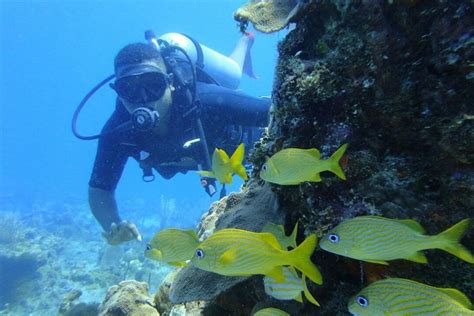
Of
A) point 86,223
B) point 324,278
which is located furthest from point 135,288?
point 86,223

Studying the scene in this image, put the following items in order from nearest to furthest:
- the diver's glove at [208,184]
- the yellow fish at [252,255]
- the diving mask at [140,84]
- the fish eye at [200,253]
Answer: the yellow fish at [252,255]
the fish eye at [200,253]
the diver's glove at [208,184]
the diving mask at [140,84]

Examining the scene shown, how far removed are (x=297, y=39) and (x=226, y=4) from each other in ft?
376

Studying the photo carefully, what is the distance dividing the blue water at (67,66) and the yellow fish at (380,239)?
7263 centimetres

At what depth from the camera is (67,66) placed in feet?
451

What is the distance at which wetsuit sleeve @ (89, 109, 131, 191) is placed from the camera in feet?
26.0

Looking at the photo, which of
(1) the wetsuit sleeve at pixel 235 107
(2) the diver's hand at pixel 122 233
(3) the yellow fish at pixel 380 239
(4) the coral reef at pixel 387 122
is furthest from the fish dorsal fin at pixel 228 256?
(1) the wetsuit sleeve at pixel 235 107

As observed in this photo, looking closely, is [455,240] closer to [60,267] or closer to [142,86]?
[142,86]

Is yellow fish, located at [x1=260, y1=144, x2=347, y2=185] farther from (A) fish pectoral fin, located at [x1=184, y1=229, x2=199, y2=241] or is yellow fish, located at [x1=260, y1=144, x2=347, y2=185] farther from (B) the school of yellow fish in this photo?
(A) fish pectoral fin, located at [x1=184, y1=229, x2=199, y2=241]

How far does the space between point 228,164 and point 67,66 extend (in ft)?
517

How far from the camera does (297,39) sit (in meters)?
2.95

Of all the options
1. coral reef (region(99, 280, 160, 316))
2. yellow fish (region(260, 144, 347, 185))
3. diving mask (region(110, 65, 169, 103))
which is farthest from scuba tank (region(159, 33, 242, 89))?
yellow fish (region(260, 144, 347, 185))

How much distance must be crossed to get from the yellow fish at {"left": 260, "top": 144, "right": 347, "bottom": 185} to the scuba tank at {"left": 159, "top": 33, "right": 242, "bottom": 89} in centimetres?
803

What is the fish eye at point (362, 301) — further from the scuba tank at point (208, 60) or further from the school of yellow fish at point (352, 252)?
the scuba tank at point (208, 60)

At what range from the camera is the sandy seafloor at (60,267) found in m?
13.4
